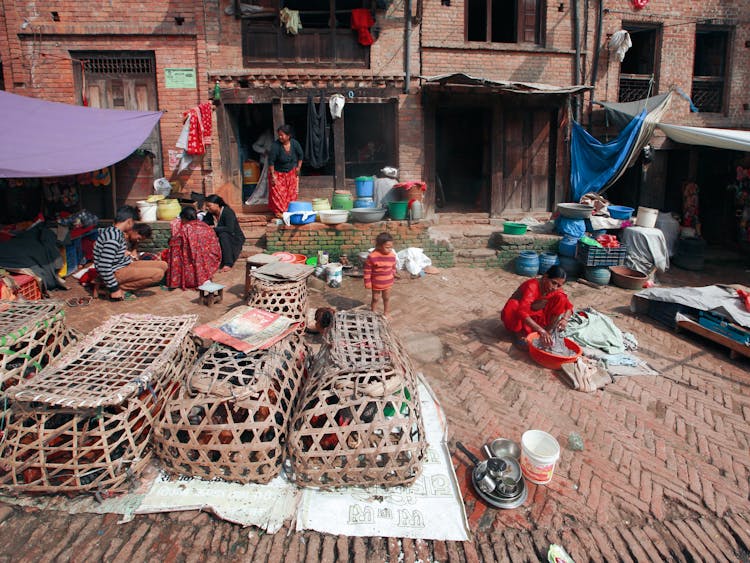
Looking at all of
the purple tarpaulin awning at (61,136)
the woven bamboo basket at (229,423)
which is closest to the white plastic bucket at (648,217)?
the woven bamboo basket at (229,423)

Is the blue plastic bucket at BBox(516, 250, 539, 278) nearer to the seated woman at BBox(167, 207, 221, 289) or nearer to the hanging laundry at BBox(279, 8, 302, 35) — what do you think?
the seated woman at BBox(167, 207, 221, 289)

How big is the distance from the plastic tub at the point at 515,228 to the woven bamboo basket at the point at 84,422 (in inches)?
294

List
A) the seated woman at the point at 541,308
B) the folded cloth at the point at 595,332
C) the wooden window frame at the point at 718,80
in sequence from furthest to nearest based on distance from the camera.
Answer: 1. the wooden window frame at the point at 718,80
2. the folded cloth at the point at 595,332
3. the seated woman at the point at 541,308

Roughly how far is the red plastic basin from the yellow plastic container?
7.20 m

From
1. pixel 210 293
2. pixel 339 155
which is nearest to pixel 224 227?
pixel 210 293

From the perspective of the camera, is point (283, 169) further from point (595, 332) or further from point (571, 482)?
point (571, 482)

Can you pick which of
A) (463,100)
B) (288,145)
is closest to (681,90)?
(463,100)

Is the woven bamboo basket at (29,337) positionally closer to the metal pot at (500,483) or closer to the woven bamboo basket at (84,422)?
the woven bamboo basket at (84,422)

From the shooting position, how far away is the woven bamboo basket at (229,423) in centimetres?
318

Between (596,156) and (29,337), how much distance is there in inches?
418

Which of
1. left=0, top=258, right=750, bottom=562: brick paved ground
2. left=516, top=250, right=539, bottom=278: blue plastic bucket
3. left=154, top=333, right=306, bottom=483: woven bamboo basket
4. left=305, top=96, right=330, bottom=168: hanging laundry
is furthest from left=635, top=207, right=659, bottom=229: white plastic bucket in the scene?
left=154, top=333, right=306, bottom=483: woven bamboo basket

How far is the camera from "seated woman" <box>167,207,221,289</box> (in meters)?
7.12

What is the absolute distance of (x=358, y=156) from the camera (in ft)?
37.9

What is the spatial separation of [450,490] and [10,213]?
10.2 metres
